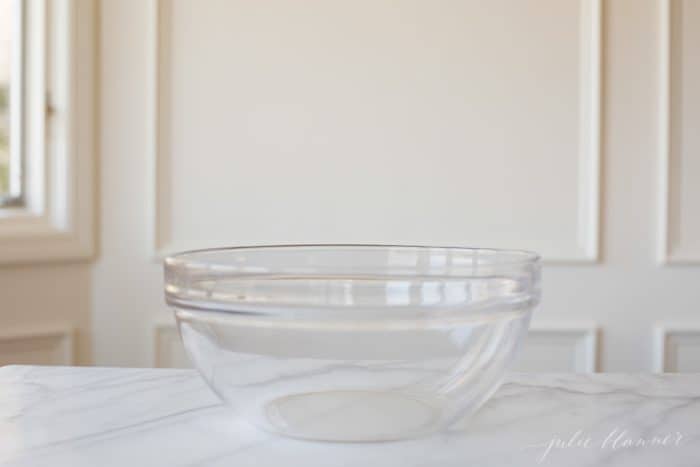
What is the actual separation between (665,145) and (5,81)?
4.33 ft

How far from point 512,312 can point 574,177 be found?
1.26 m

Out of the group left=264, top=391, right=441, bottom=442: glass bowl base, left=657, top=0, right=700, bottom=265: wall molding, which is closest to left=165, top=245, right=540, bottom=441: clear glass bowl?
left=264, top=391, right=441, bottom=442: glass bowl base

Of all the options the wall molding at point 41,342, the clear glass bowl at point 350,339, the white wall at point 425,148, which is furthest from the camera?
the white wall at point 425,148

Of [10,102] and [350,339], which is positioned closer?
[350,339]

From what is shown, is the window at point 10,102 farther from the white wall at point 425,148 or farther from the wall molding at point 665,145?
the wall molding at point 665,145

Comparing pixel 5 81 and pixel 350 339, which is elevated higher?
pixel 5 81

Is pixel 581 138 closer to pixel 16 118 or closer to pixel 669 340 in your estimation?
pixel 669 340

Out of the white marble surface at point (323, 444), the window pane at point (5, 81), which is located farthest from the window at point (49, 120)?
the white marble surface at point (323, 444)

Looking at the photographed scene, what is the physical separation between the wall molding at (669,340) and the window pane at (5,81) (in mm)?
1333

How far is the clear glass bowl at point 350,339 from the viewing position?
0.37 meters

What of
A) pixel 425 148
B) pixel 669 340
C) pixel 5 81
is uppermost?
pixel 5 81

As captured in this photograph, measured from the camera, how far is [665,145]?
1.58 meters

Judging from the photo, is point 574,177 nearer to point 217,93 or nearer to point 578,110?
point 578,110

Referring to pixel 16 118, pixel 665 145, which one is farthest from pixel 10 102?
pixel 665 145
